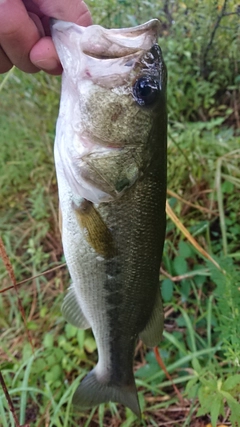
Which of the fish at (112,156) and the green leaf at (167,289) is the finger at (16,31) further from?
the green leaf at (167,289)

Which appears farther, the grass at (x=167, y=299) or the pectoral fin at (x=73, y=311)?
the grass at (x=167, y=299)

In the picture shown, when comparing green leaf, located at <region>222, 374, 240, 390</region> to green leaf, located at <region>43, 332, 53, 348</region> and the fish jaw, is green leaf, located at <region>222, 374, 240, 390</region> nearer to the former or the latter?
the fish jaw

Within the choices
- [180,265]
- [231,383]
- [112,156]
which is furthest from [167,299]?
[112,156]

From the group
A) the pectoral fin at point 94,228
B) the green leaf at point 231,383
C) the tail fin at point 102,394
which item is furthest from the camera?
the tail fin at point 102,394

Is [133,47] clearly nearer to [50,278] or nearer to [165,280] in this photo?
[165,280]

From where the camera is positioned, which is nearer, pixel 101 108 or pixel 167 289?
pixel 101 108

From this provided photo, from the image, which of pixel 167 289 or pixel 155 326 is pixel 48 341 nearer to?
pixel 167 289

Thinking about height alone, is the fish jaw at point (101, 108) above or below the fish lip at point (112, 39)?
below

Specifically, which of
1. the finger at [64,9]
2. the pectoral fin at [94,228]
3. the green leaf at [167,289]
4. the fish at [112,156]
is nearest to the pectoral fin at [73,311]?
the fish at [112,156]
